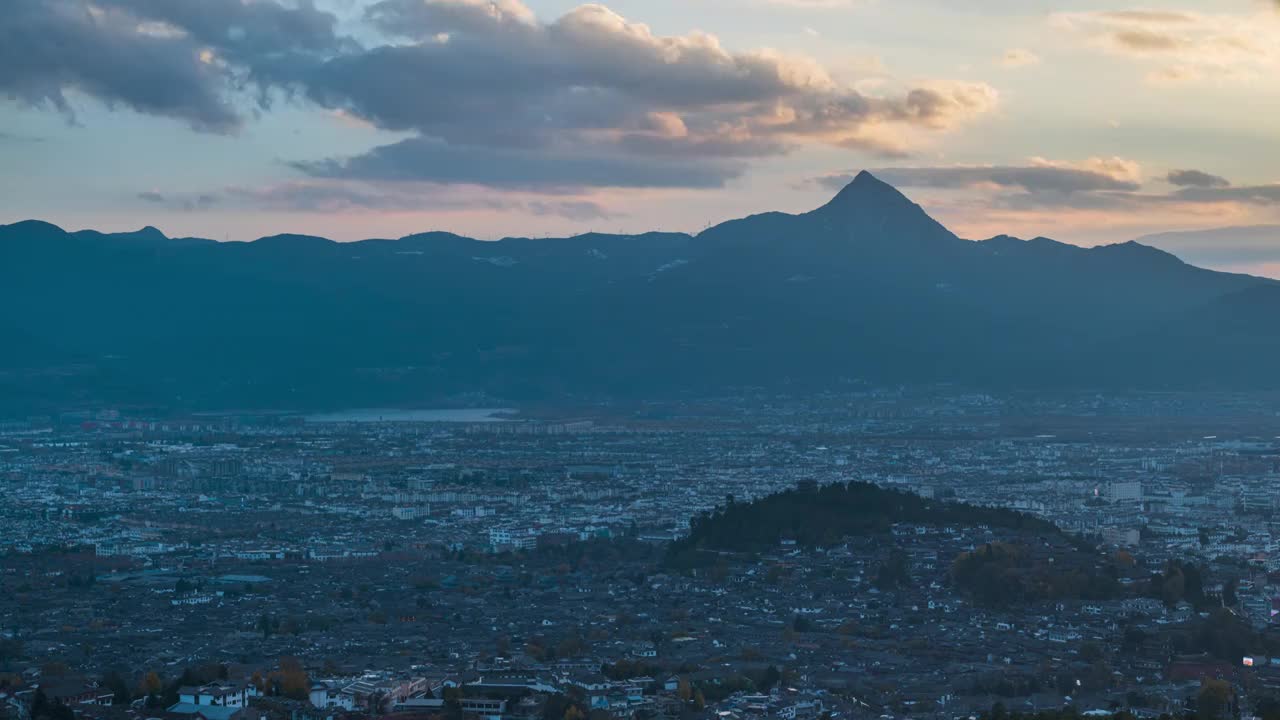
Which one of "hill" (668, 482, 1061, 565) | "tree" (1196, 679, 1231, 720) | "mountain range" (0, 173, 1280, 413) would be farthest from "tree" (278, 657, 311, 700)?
"mountain range" (0, 173, 1280, 413)

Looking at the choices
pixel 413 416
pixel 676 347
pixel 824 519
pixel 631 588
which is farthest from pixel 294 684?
pixel 676 347

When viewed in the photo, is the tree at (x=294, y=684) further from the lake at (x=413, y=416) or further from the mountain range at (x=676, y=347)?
the mountain range at (x=676, y=347)

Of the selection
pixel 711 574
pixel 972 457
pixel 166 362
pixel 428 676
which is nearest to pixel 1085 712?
pixel 428 676

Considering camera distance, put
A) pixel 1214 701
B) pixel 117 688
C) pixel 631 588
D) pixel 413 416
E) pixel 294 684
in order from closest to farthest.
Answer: pixel 1214 701 < pixel 117 688 < pixel 294 684 < pixel 631 588 < pixel 413 416

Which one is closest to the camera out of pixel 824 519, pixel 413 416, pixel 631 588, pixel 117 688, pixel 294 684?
pixel 117 688

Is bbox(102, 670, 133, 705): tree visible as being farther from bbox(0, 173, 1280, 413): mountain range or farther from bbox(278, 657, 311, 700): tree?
bbox(0, 173, 1280, 413): mountain range

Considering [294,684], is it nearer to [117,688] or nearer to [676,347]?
[117,688]

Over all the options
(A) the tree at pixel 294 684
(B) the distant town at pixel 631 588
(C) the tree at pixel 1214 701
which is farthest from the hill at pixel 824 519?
(C) the tree at pixel 1214 701

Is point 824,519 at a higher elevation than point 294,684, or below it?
higher

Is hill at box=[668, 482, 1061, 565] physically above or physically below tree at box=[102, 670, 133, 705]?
above

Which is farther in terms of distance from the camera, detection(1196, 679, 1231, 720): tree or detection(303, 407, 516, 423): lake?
detection(303, 407, 516, 423): lake

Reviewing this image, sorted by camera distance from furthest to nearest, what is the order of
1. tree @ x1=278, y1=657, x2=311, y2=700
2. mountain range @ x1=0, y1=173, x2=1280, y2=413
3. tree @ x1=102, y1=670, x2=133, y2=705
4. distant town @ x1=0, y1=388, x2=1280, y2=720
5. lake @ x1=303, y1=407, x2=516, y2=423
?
1. mountain range @ x1=0, y1=173, x2=1280, y2=413
2. lake @ x1=303, y1=407, x2=516, y2=423
3. distant town @ x1=0, y1=388, x2=1280, y2=720
4. tree @ x1=278, y1=657, x2=311, y2=700
5. tree @ x1=102, y1=670, x2=133, y2=705
